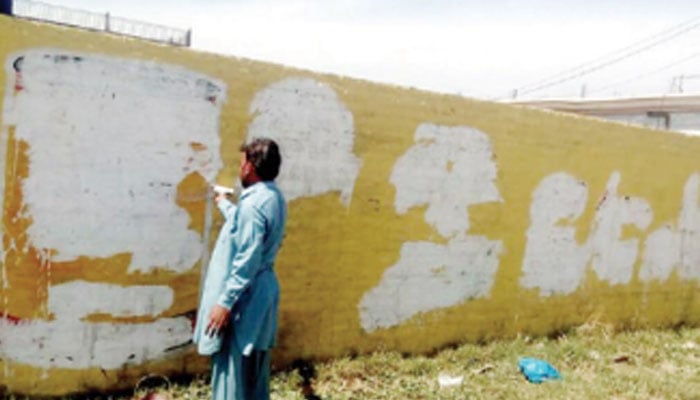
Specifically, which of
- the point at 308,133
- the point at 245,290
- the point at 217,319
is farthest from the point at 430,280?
the point at 217,319

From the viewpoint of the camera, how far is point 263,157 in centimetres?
317

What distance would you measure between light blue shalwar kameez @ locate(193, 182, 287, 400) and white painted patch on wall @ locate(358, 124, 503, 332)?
5.63 ft

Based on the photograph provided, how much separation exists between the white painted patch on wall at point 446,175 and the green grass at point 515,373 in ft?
3.67

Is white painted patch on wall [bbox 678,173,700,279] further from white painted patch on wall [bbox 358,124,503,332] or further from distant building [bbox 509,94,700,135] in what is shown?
distant building [bbox 509,94,700,135]

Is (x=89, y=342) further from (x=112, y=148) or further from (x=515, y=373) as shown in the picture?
(x=515, y=373)

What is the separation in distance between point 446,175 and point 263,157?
235cm

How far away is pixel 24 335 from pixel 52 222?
660mm

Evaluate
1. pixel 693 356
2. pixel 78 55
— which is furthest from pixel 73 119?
pixel 693 356

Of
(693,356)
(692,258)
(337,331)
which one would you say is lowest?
(693,356)

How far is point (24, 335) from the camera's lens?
3521mm

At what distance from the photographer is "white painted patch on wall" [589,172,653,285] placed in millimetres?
6297

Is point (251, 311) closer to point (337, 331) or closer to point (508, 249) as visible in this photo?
point (337, 331)

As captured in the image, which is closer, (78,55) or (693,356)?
(78,55)

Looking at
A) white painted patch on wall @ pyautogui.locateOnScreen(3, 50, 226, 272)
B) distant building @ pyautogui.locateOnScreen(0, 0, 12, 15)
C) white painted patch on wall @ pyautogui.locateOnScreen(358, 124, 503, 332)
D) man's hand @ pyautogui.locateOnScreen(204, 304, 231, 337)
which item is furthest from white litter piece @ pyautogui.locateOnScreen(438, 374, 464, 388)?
distant building @ pyautogui.locateOnScreen(0, 0, 12, 15)
